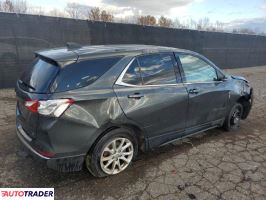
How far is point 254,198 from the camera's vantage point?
264cm

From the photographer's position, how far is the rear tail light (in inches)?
94.3

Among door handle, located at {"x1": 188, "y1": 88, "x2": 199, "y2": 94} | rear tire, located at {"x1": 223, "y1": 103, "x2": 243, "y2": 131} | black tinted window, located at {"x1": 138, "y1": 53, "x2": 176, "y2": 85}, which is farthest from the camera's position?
rear tire, located at {"x1": 223, "y1": 103, "x2": 243, "y2": 131}

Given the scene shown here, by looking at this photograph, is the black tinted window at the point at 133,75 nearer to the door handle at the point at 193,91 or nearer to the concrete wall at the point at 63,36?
the door handle at the point at 193,91

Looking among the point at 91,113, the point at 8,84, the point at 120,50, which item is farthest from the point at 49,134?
the point at 8,84

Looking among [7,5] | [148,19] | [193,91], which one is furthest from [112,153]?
[148,19]

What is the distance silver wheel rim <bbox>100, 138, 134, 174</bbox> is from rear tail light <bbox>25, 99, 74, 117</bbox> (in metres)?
0.75

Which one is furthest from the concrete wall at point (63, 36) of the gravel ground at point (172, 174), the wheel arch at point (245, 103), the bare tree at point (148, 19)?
the bare tree at point (148, 19)

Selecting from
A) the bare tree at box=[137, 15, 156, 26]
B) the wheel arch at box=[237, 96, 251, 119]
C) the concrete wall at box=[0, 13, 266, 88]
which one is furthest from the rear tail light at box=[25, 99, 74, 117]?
the bare tree at box=[137, 15, 156, 26]

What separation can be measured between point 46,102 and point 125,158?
1292mm

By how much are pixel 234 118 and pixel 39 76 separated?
12.2 feet

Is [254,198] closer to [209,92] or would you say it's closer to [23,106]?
[209,92]

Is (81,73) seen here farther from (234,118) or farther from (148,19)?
(148,19)

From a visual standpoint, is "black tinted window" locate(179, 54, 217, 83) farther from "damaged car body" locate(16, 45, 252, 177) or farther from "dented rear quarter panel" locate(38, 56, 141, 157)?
"dented rear quarter panel" locate(38, 56, 141, 157)

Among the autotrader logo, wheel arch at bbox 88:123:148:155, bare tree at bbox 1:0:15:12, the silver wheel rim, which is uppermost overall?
bare tree at bbox 1:0:15:12
